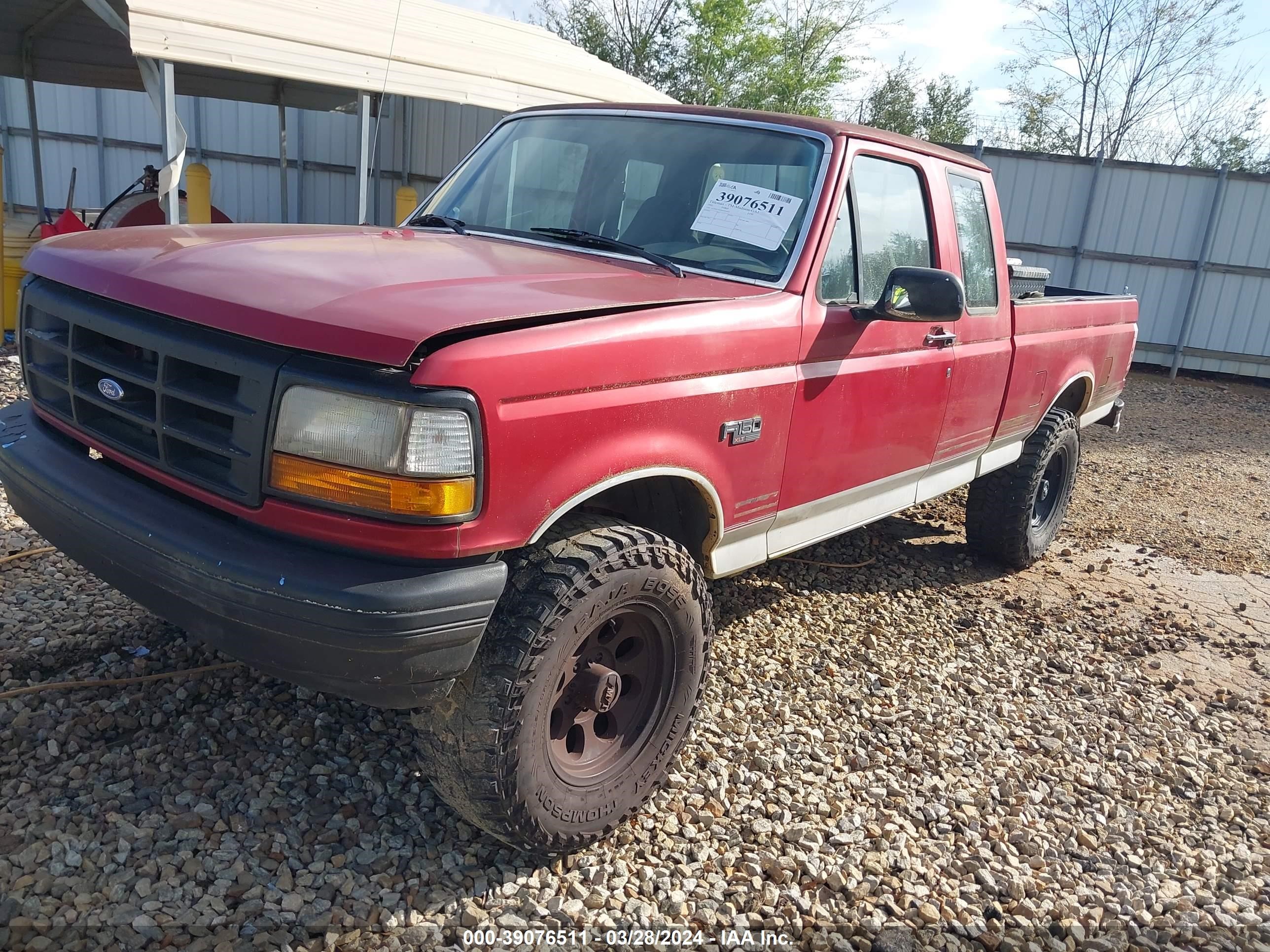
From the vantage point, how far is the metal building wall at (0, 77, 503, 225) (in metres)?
15.8

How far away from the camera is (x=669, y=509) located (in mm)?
2781

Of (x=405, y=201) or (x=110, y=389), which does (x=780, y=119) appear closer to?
(x=110, y=389)

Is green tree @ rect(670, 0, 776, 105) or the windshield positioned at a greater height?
green tree @ rect(670, 0, 776, 105)

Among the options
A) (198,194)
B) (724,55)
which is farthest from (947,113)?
(198,194)

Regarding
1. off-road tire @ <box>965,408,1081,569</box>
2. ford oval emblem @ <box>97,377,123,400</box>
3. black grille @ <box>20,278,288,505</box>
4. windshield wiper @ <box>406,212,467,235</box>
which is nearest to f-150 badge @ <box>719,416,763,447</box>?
black grille @ <box>20,278,288,505</box>

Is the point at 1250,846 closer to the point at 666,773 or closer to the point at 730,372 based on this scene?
the point at 666,773

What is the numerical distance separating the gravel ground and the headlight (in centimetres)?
107

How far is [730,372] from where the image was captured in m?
2.62

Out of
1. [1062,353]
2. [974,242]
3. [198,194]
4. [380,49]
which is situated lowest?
[1062,353]

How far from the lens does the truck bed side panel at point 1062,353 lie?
4410mm

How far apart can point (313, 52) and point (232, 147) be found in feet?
30.7

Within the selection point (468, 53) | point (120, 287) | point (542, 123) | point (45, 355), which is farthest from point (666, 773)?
point (468, 53)

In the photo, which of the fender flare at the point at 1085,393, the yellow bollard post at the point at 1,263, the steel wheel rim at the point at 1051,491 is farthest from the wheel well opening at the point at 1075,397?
the yellow bollard post at the point at 1,263

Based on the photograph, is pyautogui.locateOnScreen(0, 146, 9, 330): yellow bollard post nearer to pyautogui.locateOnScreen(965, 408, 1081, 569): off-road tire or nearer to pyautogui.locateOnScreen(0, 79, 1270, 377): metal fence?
pyautogui.locateOnScreen(0, 79, 1270, 377): metal fence
